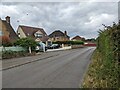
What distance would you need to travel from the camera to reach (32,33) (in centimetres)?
8562

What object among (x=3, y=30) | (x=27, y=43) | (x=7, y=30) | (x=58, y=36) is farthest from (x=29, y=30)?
(x=27, y=43)

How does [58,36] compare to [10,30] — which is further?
[58,36]

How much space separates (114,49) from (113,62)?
52 centimetres

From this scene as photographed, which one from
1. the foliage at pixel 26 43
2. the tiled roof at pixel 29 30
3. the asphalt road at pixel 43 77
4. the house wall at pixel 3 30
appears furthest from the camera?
the tiled roof at pixel 29 30

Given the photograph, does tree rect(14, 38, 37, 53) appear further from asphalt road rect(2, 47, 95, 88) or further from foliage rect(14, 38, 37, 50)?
asphalt road rect(2, 47, 95, 88)

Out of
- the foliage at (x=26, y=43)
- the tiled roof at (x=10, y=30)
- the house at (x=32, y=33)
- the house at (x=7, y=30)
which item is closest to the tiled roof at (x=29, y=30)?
the house at (x=32, y=33)

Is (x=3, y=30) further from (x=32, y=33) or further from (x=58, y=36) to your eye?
(x=58, y=36)

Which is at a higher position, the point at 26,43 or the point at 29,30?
Result: the point at 29,30

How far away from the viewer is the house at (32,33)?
81625 mm

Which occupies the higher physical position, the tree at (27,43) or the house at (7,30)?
the house at (7,30)

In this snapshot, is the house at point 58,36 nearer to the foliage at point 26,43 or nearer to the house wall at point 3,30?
the house wall at point 3,30

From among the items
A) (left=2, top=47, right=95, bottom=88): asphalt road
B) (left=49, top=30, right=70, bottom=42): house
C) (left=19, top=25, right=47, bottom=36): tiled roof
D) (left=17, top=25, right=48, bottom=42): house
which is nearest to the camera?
(left=2, top=47, right=95, bottom=88): asphalt road

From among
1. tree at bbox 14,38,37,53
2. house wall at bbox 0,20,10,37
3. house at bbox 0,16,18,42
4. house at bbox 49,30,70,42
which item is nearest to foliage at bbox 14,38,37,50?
tree at bbox 14,38,37,53

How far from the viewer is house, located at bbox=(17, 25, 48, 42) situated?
81.6 meters
